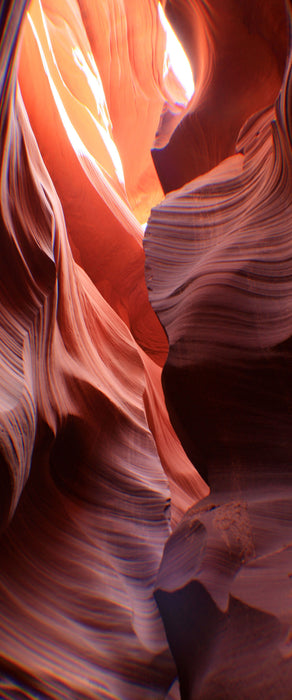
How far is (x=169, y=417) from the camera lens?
243cm

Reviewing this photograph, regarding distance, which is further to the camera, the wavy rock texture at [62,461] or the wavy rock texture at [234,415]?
the wavy rock texture at [62,461]

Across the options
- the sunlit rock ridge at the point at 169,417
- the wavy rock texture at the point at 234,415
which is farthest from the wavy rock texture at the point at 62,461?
the wavy rock texture at the point at 234,415

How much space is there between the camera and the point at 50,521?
2.09 meters

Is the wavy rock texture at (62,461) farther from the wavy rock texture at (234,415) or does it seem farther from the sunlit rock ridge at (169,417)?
the wavy rock texture at (234,415)

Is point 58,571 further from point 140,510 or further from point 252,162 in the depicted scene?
point 252,162

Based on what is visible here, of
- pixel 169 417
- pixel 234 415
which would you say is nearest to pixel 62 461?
pixel 169 417

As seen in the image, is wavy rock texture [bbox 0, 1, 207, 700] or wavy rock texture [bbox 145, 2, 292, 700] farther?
wavy rock texture [bbox 0, 1, 207, 700]

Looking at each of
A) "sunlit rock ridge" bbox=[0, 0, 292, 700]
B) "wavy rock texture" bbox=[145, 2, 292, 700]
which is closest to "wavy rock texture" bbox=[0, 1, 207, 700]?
"sunlit rock ridge" bbox=[0, 0, 292, 700]

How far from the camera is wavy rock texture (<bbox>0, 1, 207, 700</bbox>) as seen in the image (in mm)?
1723

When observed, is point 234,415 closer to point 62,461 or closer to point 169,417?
point 169,417

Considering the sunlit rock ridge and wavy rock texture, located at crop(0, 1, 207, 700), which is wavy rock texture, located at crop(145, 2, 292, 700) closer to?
the sunlit rock ridge

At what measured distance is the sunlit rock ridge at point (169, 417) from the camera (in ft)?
5.35

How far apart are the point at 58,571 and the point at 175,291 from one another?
4.65 ft

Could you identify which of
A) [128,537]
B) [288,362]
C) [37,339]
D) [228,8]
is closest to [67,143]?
[228,8]
